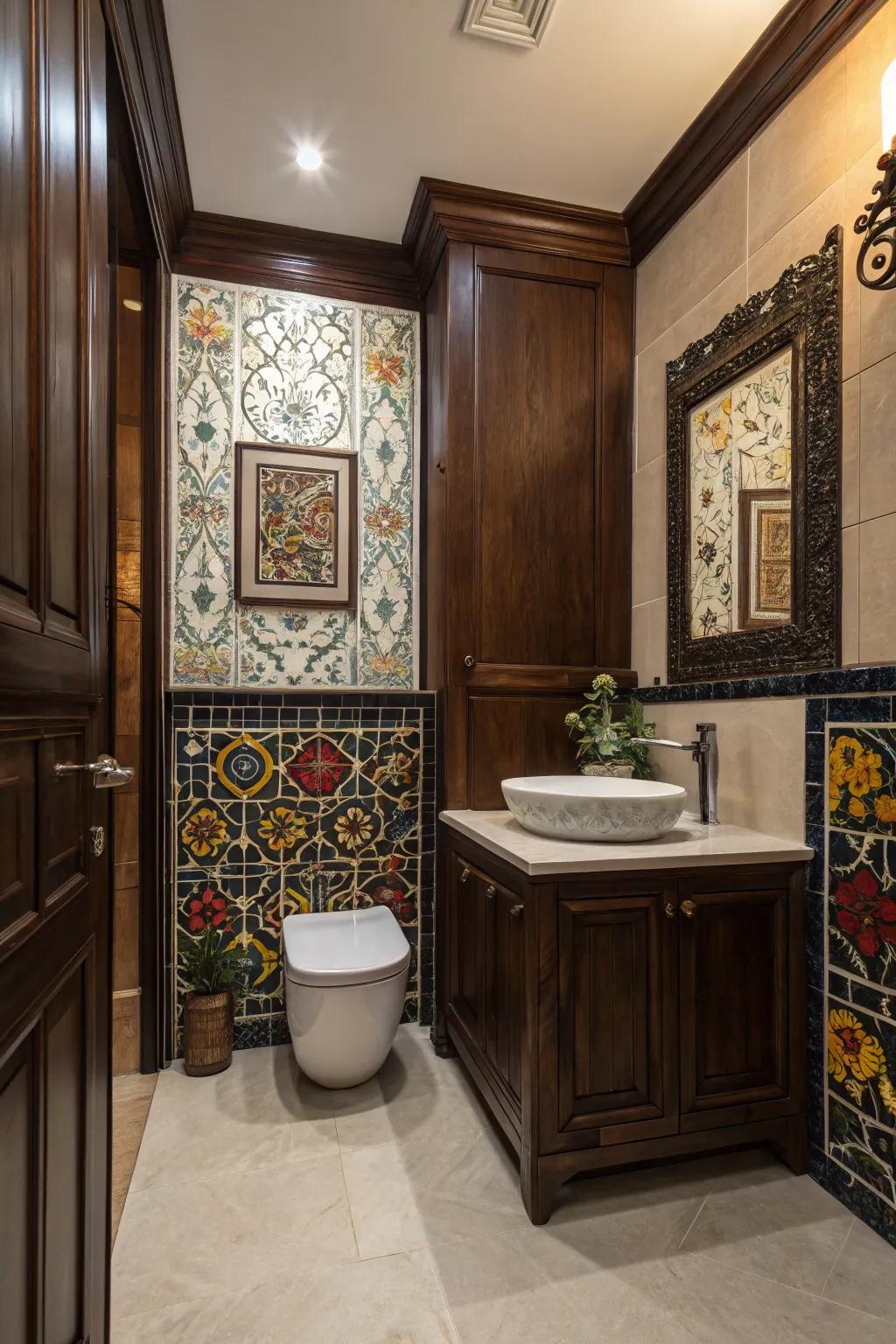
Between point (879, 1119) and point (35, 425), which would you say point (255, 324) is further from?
point (879, 1119)

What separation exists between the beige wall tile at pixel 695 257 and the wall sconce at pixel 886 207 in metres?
0.50

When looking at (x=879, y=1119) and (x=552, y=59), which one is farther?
(x=552, y=59)

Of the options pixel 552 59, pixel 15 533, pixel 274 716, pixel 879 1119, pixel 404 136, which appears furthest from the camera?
pixel 274 716

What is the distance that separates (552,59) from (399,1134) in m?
2.72

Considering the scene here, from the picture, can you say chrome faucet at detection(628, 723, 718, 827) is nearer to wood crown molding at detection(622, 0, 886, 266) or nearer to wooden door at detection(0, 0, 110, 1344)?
wooden door at detection(0, 0, 110, 1344)

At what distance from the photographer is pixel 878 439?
1468 millimetres

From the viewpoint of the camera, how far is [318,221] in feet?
7.66

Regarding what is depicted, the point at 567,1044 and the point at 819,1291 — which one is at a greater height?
the point at 567,1044

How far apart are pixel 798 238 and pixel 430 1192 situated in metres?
2.36

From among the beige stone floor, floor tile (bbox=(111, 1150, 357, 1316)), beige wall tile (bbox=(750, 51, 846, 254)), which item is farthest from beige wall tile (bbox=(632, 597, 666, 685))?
floor tile (bbox=(111, 1150, 357, 1316))

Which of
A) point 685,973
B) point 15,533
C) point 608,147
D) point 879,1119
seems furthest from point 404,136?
point 879,1119

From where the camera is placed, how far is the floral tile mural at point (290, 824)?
2.21 metres

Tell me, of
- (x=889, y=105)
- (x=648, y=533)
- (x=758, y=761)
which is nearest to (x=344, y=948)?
(x=758, y=761)

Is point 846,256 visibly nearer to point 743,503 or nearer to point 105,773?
point 743,503
